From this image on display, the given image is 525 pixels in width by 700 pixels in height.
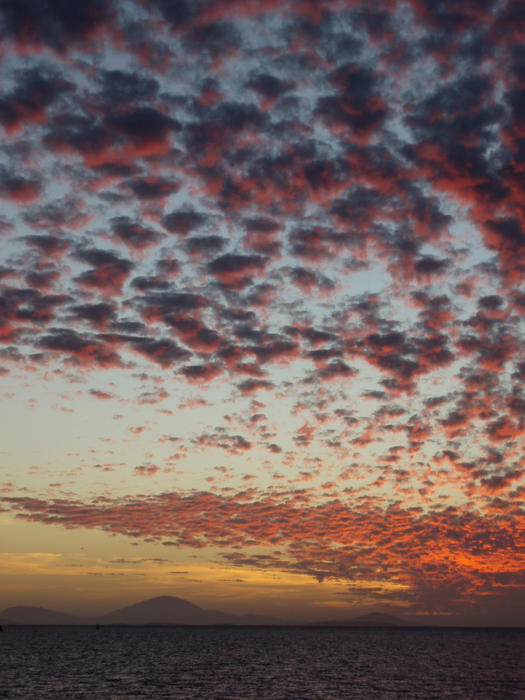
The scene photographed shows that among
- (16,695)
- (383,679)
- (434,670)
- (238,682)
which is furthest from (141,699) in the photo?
(434,670)

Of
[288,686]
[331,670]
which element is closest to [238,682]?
[288,686]

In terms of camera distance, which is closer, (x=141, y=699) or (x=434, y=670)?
(x=141, y=699)

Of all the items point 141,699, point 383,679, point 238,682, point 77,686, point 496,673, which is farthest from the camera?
point 496,673

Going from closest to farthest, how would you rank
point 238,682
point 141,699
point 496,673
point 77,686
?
point 141,699
point 77,686
point 238,682
point 496,673

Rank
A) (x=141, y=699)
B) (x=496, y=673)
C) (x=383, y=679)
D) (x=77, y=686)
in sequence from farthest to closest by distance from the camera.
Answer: (x=496, y=673)
(x=383, y=679)
(x=77, y=686)
(x=141, y=699)

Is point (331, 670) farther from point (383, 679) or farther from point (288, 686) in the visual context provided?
point (288, 686)

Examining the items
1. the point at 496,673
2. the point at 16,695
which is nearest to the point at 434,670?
the point at 496,673

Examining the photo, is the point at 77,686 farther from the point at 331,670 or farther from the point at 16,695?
the point at 331,670

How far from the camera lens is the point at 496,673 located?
117 metres

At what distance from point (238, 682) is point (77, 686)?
22.1 meters

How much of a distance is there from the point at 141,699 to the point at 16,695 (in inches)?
596

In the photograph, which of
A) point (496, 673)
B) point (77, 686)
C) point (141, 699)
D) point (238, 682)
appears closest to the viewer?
point (141, 699)

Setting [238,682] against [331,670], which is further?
[331,670]

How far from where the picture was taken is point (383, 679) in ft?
338
